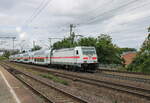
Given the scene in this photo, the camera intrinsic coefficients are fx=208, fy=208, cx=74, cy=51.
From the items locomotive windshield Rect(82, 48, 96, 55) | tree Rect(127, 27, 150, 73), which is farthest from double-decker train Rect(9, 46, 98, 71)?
tree Rect(127, 27, 150, 73)

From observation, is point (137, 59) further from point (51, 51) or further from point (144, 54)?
point (51, 51)

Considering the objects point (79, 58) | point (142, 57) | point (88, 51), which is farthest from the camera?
point (142, 57)

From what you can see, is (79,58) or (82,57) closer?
(82,57)

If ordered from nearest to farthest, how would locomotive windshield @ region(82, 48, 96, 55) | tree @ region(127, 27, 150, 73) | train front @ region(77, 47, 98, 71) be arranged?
train front @ region(77, 47, 98, 71) → locomotive windshield @ region(82, 48, 96, 55) → tree @ region(127, 27, 150, 73)

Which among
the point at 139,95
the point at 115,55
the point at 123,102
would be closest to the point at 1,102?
the point at 123,102

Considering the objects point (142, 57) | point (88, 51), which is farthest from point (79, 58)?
point (142, 57)

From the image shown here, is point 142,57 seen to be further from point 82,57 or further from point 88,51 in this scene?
point 82,57

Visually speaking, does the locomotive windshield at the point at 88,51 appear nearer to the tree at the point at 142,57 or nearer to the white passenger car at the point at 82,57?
the white passenger car at the point at 82,57

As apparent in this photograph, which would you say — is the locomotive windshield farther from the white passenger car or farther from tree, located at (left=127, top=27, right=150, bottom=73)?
tree, located at (left=127, top=27, right=150, bottom=73)


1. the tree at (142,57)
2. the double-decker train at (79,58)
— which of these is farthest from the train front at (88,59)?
the tree at (142,57)

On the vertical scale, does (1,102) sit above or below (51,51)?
below

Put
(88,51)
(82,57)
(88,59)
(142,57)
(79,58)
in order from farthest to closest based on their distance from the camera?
(142,57), (88,51), (79,58), (88,59), (82,57)

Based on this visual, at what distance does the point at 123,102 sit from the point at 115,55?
39220 millimetres

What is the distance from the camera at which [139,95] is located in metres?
10.4
